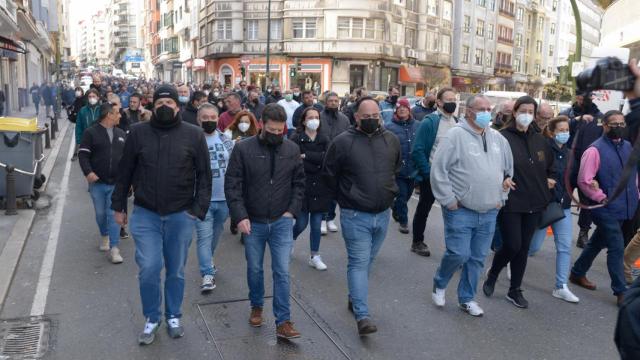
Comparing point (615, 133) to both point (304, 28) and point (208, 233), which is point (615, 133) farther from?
point (304, 28)

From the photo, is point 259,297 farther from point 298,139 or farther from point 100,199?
point 100,199

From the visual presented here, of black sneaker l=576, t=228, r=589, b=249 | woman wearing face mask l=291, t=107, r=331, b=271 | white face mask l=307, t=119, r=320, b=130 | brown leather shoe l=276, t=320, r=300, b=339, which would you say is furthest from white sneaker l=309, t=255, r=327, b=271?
black sneaker l=576, t=228, r=589, b=249

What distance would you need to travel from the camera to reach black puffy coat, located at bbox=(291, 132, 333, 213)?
21.6 ft

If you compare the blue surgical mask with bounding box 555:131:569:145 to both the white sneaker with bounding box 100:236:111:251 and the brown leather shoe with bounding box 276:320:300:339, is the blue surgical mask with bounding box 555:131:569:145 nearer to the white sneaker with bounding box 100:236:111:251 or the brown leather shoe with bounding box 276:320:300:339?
the brown leather shoe with bounding box 276:320:300:339

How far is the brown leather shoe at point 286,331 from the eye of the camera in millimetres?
4652

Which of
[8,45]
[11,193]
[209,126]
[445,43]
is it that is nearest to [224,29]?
[445,43]

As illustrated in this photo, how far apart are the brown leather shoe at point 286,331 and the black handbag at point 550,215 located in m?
2.63

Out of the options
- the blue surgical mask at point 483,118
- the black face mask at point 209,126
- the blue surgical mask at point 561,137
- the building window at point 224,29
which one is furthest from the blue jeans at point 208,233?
the building window at point 224,29

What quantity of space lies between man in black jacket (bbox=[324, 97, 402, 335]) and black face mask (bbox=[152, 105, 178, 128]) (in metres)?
1.28

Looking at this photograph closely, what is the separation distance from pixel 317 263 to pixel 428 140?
197 centimetres

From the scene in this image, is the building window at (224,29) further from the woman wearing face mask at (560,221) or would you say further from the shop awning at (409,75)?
the woman wearing face mask at (560,221)

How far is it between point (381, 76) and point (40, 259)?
4055cm

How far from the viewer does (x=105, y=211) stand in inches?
277

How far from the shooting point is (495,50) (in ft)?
213
